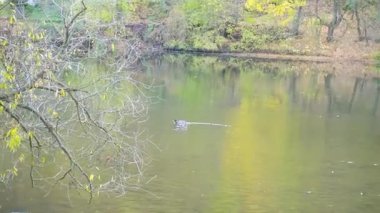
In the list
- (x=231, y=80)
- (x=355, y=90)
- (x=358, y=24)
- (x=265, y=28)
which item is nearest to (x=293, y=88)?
(x=355, y=90)

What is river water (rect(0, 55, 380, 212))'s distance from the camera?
13.4 meters

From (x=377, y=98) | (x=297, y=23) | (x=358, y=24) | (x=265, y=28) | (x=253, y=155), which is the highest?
(x=358, y=24)

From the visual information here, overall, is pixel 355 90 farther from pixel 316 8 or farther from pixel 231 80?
pixel 316 8

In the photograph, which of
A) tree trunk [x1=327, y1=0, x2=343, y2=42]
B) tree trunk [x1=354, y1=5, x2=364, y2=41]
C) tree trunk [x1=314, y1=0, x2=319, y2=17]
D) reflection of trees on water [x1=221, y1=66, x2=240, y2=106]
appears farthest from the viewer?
tree trunk [x1=314, y1=0, x2=319, y2=17]

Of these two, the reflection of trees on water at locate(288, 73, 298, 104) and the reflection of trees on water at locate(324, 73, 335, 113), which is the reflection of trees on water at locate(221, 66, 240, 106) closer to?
the reflection of trees on water at locate(288, 73, 298, 104)

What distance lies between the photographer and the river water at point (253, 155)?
1338 cm

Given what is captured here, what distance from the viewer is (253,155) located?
1778cm

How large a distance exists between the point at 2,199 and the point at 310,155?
28.7ft

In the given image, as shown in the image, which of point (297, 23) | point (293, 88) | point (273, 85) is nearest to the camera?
point (293, 88)

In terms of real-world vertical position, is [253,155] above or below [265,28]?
below

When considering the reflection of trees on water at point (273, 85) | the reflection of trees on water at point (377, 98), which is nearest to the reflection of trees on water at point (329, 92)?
the reflection of trees on water at point (273, 85)

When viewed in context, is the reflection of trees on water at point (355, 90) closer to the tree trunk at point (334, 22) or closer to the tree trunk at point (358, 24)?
the tree trunk at point (358, 24)

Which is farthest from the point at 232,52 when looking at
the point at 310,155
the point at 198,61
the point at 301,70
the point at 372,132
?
the point at 310,155

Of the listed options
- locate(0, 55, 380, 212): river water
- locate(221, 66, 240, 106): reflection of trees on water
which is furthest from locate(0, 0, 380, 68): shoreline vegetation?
locate(0, 55, 380, 212): river water
